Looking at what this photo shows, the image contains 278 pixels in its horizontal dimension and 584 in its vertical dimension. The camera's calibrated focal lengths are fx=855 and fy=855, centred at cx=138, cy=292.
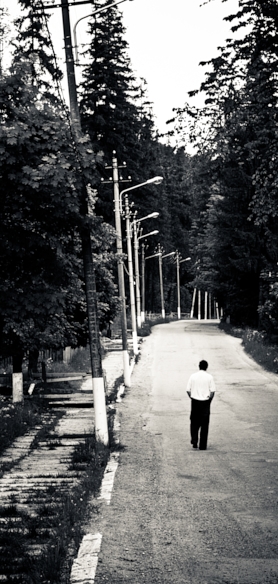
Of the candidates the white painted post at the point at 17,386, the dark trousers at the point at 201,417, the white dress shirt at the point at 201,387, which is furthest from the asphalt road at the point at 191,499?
the white painted post at the point at 17,386

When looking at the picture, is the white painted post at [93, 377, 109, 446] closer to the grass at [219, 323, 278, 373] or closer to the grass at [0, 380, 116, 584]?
the grass at [0, 380, 116, 584]

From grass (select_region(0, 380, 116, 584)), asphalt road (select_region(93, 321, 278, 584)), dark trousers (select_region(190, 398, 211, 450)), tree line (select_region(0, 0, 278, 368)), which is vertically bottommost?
asphalt road (select_region(93, 321, 278, 584))

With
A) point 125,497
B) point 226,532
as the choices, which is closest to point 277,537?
point 226,532

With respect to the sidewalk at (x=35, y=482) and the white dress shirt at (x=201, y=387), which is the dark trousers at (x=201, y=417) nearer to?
the white dress shirt at (x=201, y=387)

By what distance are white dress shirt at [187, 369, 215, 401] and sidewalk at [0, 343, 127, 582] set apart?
243 centimetres

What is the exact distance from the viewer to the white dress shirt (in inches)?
598

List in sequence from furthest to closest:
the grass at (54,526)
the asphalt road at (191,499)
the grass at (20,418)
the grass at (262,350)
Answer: the grass at (262,350)
the grass at (20,418)
the asphalt road at (191,499)
the grass at (54,526)

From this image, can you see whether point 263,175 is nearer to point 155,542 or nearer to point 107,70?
point 155,542

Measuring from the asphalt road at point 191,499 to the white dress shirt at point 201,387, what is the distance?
103cm

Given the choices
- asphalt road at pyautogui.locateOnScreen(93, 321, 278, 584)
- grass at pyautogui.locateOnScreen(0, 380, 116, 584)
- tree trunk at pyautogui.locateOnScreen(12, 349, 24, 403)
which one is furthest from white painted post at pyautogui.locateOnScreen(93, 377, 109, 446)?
tree trunk at pyautogui.locateOnScreen(12, 349, 24, 403)

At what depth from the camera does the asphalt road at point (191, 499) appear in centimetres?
781

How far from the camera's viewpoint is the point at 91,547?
8383mm

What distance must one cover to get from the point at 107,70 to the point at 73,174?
150 feet

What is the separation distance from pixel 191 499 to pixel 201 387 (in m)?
4.33
